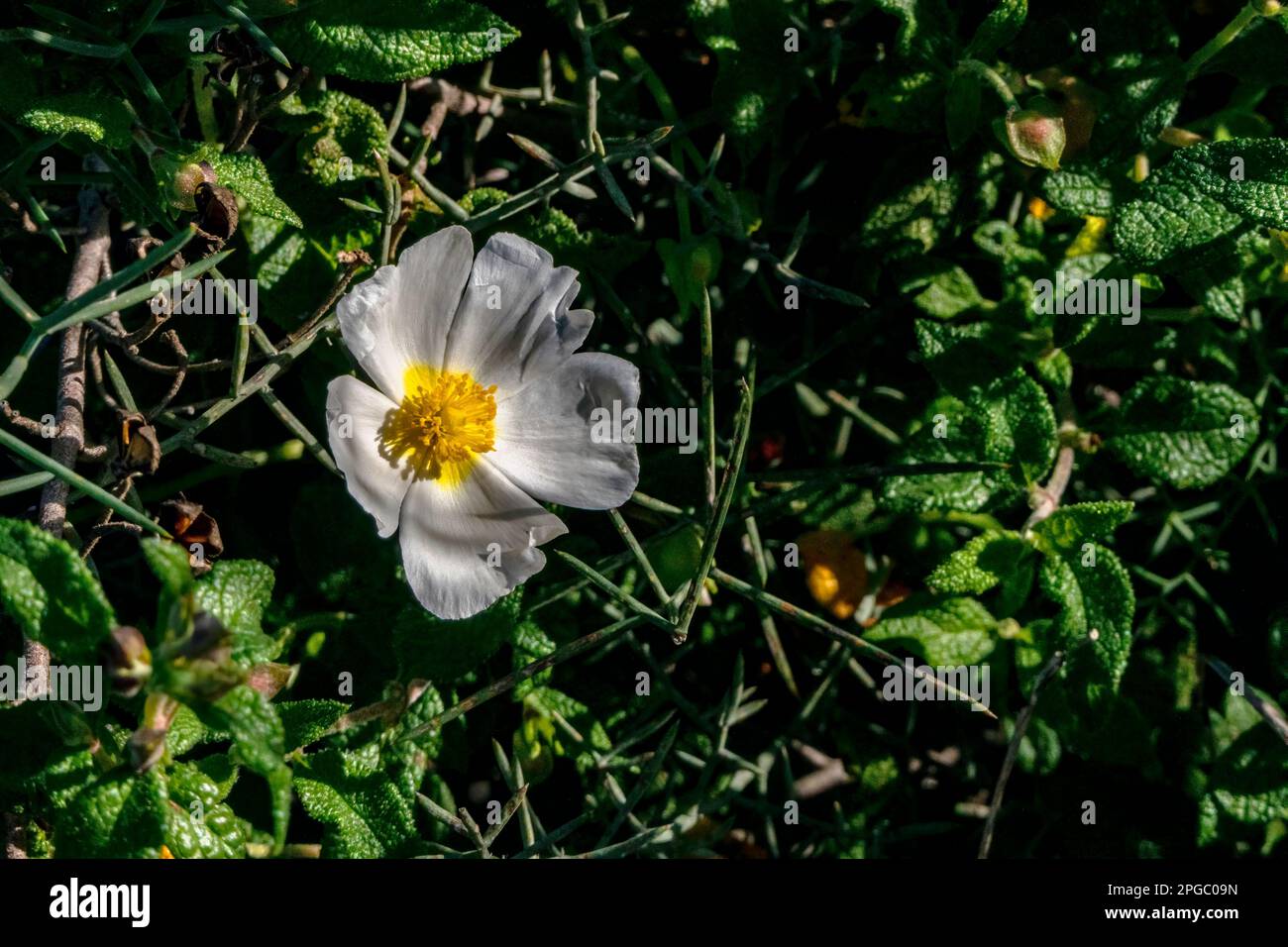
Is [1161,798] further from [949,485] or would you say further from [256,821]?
[256,821]

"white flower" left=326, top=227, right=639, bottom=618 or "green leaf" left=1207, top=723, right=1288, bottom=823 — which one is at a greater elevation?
"white flower" left=326, top=227, right=639, bottom=618

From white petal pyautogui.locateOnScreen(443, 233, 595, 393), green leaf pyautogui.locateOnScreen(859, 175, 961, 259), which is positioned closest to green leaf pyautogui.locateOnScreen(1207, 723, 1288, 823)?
green leaf pyautogui.locateOnScreen(859, 175, 961, 259)

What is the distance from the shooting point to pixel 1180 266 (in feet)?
6.99

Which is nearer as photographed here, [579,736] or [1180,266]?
[1180,266]

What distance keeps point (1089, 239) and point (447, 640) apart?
1467 millimetres

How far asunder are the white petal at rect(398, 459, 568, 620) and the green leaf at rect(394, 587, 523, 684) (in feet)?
0.60

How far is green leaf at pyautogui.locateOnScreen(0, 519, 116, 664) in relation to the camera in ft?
5.05

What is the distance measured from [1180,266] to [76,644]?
190 centimetres

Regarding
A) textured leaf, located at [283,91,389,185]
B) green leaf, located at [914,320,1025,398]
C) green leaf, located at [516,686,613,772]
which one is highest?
textured leaf, located at [283,91,389,185]

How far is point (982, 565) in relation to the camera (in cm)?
223

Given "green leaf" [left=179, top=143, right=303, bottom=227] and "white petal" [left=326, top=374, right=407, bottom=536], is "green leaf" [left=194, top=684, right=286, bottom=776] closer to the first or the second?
"white petal" [left=326, top=374, right=407, bottom=536]

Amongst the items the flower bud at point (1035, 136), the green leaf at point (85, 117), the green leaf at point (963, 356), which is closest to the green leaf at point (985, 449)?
the green leaf at point (963, 356)

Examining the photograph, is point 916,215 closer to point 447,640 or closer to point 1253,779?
point 447,640
